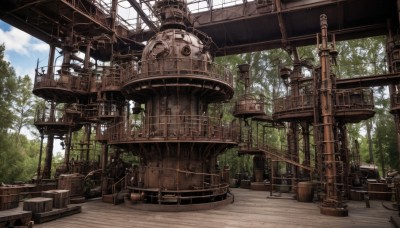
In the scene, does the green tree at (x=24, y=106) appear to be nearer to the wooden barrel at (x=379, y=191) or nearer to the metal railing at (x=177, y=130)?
the metal railing at (x=177, y=130)

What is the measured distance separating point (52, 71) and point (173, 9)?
45.6 ft

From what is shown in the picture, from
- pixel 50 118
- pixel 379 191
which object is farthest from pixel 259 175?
pixel 50 118

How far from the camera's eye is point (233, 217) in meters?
13.1

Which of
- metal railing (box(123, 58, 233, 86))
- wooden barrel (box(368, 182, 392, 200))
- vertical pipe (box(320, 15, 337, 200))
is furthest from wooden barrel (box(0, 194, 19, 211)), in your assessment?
wooden barrel (box(368, 182, 392, 200))

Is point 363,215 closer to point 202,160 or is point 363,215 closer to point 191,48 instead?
point 202,160

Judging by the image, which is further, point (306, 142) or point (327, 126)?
point (306, 142)

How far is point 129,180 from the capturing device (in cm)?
1836

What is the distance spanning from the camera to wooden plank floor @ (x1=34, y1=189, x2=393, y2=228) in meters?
11.7

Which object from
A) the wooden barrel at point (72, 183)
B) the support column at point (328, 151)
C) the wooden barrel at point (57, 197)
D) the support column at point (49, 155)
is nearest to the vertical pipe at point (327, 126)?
the support column at point (328, 151)

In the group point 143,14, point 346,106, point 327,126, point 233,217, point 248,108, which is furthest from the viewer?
point 143,14

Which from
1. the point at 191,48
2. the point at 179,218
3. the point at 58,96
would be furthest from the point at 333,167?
the point at 58,96

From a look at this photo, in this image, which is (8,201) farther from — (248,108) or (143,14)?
(143,14)

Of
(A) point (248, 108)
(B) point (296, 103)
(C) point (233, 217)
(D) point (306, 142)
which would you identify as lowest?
(C) point (233, 217)

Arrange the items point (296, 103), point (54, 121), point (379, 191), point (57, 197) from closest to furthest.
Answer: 1. point (57, 197)
2. point (379, 191)
3. point (296, 103)
4. point (54, 121)
